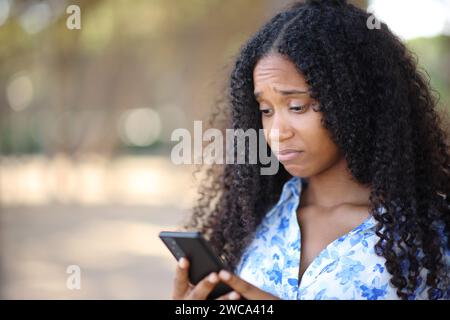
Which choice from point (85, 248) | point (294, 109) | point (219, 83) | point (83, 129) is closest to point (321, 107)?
point (294, 109)

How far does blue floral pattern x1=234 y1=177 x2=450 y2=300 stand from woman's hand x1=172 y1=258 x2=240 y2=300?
26cm

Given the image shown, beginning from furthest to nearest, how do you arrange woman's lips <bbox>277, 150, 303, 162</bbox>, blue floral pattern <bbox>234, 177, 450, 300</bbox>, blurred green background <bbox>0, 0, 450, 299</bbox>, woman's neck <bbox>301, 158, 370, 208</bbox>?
blurred green background <bbox>0, 0, 450, 299</bbox>, woman's neck <bbox>301, 158, 370, 208</bbox>, woman's lips <bbox>277, 150, 303, 162</bbox>, blue floral pattern <bbox>234, 177, 450, 300</bbox>

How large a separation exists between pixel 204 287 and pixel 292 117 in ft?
1.93

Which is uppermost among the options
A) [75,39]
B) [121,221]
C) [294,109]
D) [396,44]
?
[75,39]

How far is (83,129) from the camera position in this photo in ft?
52.2

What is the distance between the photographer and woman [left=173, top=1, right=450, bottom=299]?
192cm

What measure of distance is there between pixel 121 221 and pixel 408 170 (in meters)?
10.0

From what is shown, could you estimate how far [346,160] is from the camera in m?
2.10

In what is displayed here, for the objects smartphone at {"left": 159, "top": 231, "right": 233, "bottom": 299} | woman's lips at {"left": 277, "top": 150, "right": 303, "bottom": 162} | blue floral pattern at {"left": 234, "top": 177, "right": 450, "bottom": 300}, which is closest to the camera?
smartphone at {"left": 159, "top": 231, "right": 233, "bottom": 299}

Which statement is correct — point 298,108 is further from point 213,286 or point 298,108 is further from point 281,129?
point 213,286

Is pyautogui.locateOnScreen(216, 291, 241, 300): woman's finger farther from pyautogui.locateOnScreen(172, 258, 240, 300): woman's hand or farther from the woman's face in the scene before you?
the woman's face

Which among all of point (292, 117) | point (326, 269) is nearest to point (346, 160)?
point (292, 117)

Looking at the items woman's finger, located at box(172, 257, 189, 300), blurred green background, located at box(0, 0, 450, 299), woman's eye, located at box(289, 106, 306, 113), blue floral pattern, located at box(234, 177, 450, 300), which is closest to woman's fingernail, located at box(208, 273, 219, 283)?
woman's finger, located at box(172, 257, 189, 300)
